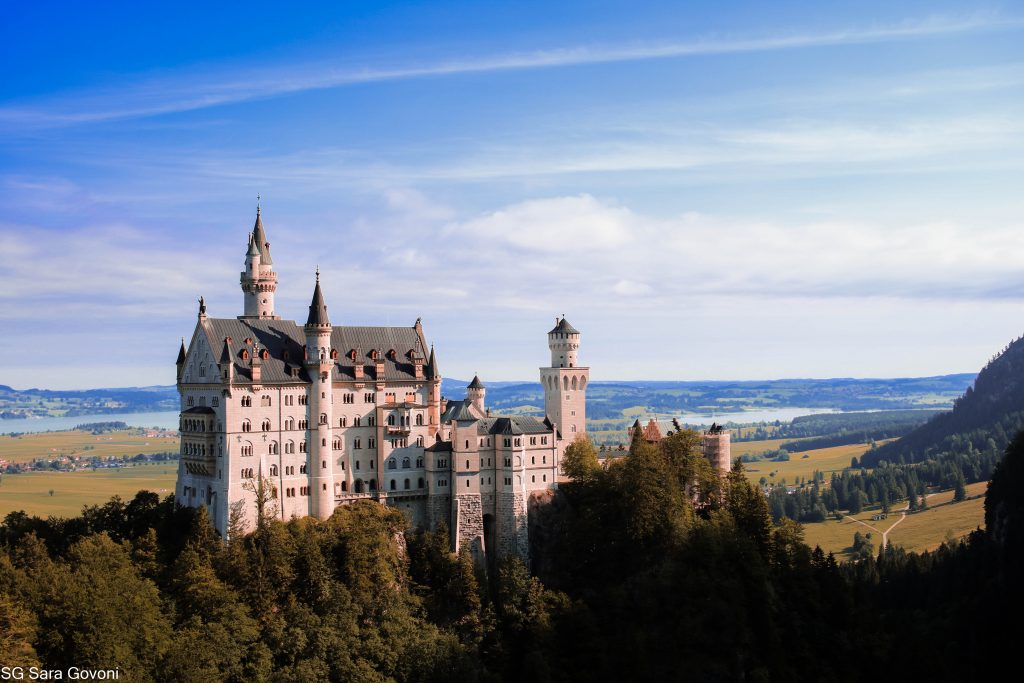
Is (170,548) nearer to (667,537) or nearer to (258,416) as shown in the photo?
(258,416)

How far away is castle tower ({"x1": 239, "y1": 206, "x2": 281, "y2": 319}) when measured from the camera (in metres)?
110

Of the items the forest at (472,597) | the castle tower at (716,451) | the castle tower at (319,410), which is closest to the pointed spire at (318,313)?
the castle tower at (319,410)

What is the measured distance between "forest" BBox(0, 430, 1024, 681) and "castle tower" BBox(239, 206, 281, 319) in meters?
22.1

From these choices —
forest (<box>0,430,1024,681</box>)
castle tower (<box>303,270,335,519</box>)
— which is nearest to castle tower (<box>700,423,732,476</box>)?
forest (<box>0,430,1024,681</box>)

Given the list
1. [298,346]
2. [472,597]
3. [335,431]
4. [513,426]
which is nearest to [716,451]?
[513,426]

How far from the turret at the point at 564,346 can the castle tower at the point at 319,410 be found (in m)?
30.0

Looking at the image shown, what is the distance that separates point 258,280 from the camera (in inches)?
4343

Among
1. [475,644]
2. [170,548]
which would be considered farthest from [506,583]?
[170,548]

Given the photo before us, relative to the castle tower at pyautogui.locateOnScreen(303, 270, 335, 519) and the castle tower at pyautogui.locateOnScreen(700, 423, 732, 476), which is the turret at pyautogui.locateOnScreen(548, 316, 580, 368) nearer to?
the castle tower at pyautogui.locateOnScreen(700, 423, 732, 476)

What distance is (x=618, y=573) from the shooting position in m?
107

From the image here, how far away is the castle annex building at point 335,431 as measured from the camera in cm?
9931

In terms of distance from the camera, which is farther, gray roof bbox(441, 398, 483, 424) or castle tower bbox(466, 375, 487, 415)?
castle tower bbox(466, 375, 487, 415)

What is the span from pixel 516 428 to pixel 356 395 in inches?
668

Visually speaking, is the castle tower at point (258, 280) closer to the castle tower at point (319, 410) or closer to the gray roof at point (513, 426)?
the castle tower at point (319, 410)
